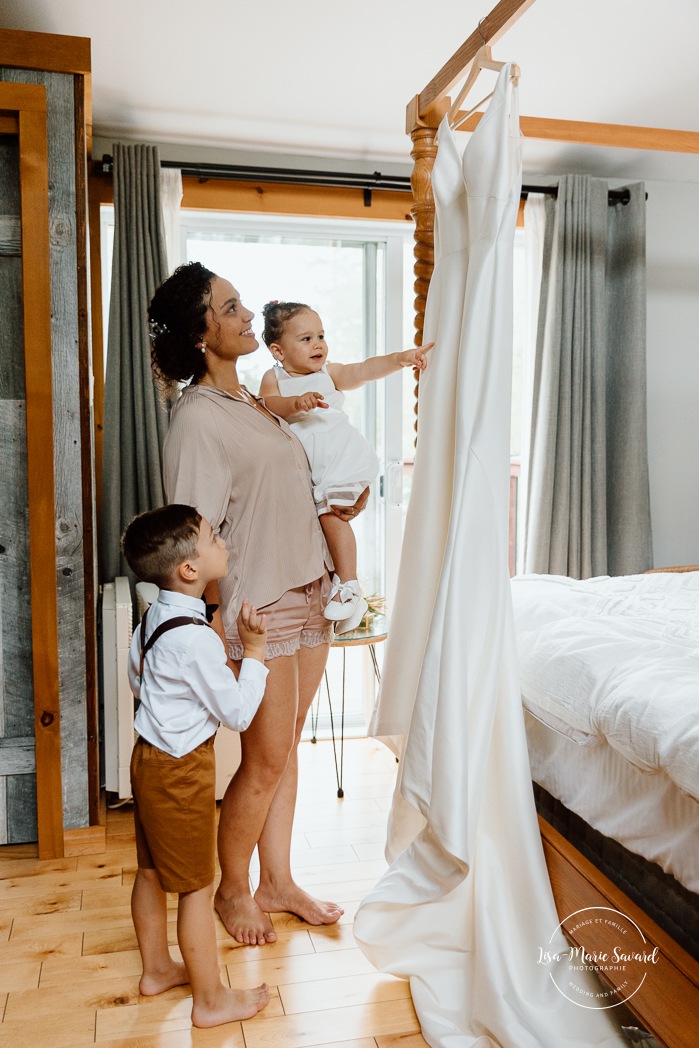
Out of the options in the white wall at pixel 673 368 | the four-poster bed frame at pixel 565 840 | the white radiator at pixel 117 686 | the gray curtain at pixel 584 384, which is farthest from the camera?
the white wall at pixel 673 368

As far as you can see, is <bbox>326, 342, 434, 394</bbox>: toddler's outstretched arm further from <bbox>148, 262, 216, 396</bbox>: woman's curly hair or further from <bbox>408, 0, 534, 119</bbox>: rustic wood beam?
<bbox>408, 0, 534, 119</bbox>: rustic wood beam

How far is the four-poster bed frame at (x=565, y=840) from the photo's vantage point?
1363mm

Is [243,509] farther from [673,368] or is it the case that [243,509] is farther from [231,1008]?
[673,368]

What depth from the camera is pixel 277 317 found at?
2176 mm

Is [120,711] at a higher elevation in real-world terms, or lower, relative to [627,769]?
lower

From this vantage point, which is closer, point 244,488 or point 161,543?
point 161,543

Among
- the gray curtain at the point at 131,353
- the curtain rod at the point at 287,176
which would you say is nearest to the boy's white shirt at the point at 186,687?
the gray curtain at the point at 131,353


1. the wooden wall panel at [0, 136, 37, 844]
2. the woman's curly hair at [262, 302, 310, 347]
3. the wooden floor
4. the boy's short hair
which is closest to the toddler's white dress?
the woman's curly hair at [262, 302, 310, 347]

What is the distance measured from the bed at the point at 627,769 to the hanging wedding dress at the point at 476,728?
113mm

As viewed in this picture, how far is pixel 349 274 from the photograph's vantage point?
145 inches

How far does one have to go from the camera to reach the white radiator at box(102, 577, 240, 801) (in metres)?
2.77

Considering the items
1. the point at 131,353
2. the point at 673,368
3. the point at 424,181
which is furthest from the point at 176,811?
the point at 673,368

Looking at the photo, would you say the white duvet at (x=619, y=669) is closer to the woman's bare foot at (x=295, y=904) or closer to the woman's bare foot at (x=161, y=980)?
the woman's bare foot at (x=295, y=904)

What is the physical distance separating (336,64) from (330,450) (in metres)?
1.49
